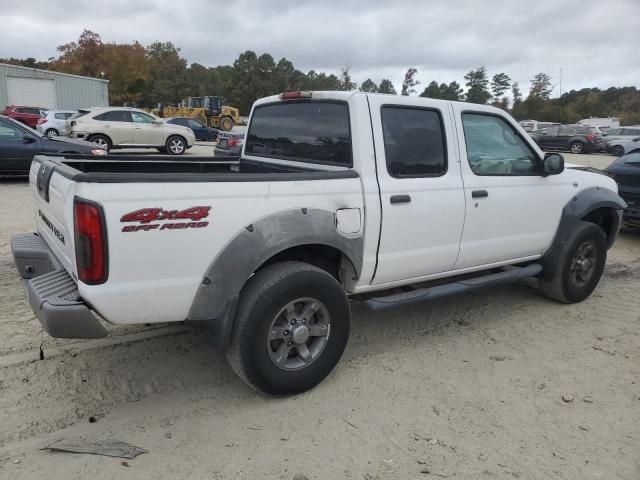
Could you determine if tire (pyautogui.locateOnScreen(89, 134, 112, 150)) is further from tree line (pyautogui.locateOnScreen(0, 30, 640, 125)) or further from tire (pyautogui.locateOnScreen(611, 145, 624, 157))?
tree line (pyautogui.locateOnScreen(0, 30, 640, 125))

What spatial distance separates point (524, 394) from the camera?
3.53 metres

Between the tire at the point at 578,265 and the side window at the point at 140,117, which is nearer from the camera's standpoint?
the tire at the point at 578,265

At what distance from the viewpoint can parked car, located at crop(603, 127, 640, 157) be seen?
2966 cm

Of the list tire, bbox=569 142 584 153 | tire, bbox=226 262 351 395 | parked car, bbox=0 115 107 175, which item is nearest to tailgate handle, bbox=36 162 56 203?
tire, bbox=226 262 351 395

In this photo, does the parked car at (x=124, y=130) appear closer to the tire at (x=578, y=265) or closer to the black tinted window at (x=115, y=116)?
the black tinted window at (x=115, y=116)

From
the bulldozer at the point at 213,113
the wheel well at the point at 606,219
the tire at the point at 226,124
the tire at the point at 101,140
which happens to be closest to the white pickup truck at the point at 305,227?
the wheel well at the point at 606,219

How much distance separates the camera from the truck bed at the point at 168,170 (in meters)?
2.69

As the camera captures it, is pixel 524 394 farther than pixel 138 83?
No

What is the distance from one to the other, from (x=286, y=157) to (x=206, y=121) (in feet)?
125

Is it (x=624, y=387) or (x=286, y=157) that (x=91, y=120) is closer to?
(x=286, y=157)

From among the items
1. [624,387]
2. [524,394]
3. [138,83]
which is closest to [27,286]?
[524,394]

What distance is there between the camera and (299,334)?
10.8ft

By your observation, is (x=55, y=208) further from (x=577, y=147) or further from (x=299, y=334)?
(x=577, y=147)

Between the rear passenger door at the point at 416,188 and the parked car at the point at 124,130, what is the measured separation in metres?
14.9
